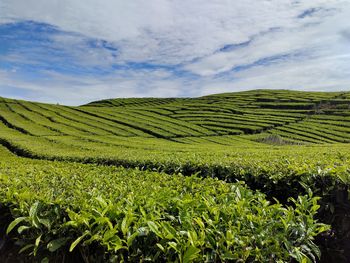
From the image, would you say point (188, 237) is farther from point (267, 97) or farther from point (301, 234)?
point (267, 97)

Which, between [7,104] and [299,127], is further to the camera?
[7,104]

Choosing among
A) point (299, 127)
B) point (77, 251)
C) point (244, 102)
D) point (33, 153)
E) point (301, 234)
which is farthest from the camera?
point (244, 102)

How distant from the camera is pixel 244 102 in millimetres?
86062

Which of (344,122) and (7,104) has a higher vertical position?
(7,104)

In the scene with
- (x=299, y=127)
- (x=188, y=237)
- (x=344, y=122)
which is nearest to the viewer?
(x=188, y=237)

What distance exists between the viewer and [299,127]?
55.5m

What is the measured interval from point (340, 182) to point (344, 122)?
6127 centimetres

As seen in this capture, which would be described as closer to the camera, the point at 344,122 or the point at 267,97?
the point at 344,122

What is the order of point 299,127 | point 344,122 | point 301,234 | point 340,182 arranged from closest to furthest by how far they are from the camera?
point 301,234
point 340,182
point 299,127
point 344,122

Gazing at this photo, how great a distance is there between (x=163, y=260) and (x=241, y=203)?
4.29ft

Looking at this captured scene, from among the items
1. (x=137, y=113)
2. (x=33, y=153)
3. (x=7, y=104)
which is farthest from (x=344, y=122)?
(x=7, y=104)

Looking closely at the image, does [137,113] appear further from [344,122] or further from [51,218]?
[51,218]

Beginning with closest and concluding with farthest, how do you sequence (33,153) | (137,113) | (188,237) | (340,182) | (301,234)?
(188,237) < (301,234) < (340,182) < (33,153) < (137,113)

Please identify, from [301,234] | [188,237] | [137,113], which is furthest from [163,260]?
[137,113]
